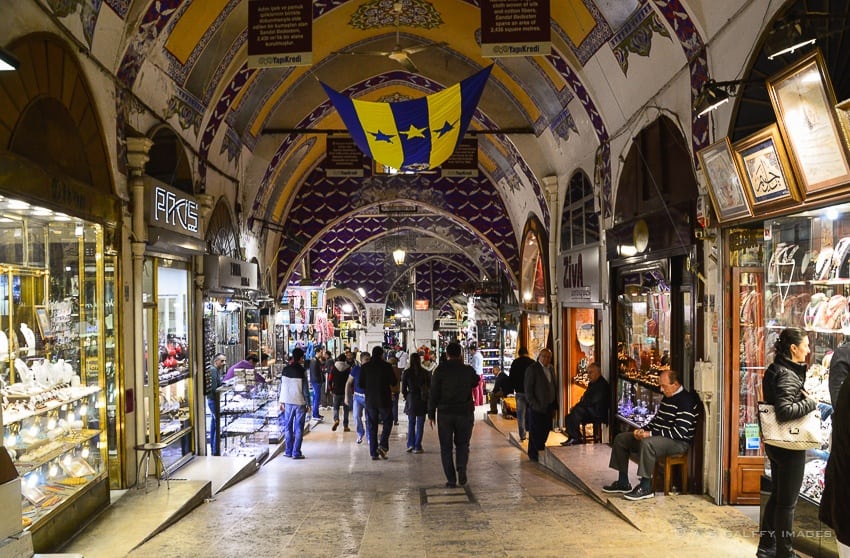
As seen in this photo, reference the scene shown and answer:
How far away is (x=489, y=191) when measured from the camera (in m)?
14.9

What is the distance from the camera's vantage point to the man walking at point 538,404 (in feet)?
26.3

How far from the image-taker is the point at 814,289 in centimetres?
439

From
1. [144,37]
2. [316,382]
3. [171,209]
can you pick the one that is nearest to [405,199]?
[316,382]

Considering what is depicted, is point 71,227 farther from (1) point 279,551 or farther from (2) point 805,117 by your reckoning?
(2) point 805,117

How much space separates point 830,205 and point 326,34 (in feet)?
23.3

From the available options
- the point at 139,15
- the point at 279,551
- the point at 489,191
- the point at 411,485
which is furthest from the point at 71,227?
the point at 489,191

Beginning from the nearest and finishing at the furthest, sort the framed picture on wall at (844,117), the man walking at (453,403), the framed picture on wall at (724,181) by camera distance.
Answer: the framed picture on wall at (844,117)
the framed picture on wall at (724,181)
the man walking at (453,403)

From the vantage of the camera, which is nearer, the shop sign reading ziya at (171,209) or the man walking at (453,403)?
the shop sign reading ziya at (171,209)

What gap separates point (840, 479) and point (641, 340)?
16.1 ft

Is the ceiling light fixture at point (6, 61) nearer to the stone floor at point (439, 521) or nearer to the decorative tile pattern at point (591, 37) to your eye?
the stone floor at point (439, 521)

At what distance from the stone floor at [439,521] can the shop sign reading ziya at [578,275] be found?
2198mm

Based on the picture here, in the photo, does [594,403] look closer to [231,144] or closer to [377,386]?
[377,386]

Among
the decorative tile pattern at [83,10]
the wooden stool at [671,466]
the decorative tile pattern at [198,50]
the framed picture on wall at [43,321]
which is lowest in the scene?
the wooden stool at [671,466]

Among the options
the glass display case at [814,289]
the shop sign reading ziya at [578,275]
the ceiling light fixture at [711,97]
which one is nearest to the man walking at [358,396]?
the shop sign reading ziya at [578,275]
